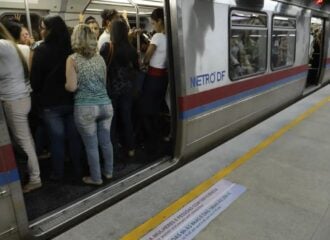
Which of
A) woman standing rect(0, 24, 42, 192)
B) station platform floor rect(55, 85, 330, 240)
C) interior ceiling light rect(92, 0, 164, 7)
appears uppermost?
interior ceiling light rect(92, 0, 164, 7)

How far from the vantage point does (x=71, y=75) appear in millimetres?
2643

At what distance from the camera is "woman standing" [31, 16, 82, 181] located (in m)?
2.71

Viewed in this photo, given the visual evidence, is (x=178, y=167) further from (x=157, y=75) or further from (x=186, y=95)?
(x=157, y=75)

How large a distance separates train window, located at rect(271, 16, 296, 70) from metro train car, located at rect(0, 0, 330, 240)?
2cm

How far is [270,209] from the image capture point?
9.15 ft

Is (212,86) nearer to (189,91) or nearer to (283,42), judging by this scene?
(189,91)

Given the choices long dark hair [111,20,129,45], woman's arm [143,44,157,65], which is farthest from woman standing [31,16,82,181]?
woman's arm [143,44,157,65]

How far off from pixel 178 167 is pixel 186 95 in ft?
2.86

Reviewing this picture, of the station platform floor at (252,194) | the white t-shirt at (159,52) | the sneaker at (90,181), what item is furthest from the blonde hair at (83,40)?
the station platform floor at (252,194)

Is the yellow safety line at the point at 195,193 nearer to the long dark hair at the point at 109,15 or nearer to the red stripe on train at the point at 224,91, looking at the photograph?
the red stripe on train at the point at 224,91

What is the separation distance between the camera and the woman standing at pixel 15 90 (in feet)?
7.84

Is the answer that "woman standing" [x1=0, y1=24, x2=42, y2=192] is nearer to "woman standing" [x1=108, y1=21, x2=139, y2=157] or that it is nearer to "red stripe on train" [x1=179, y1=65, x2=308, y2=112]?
"woman standing" [x1=108, y1=21, x2=139, y2=157]

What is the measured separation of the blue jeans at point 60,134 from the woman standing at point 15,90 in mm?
232

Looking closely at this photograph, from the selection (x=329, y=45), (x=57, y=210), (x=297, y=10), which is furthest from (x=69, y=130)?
(x=329, y=45)
